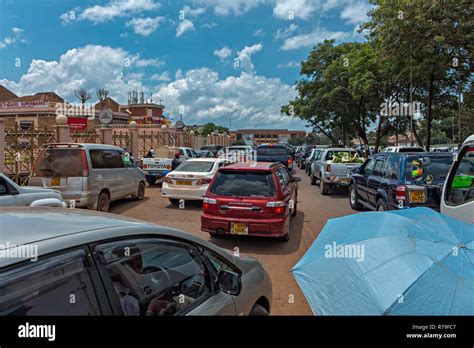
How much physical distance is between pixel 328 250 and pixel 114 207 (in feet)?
30.6

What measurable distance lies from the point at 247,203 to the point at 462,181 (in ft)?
A: 11.3

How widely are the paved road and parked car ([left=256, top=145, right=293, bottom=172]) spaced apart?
3.74m

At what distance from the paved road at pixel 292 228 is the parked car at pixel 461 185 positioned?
6.87 feet

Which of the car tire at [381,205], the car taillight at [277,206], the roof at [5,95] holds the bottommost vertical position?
the car tire at [381,205]

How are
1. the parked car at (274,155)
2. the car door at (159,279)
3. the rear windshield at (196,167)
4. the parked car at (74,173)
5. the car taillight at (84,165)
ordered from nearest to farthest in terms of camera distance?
the car door at (159,279) < the parked car at (74,173) < the car taillight at (84,165) < the rear windshield at (196,167) < the parked car at (274,155)

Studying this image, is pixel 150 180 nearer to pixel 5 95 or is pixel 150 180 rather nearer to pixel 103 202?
pixel 103 202

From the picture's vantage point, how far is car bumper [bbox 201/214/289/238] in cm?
650

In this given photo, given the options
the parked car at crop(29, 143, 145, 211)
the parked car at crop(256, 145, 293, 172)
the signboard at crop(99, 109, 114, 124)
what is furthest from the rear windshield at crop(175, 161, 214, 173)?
the signboard at crop(99, 109, 114, 124)

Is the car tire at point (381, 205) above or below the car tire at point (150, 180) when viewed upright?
above

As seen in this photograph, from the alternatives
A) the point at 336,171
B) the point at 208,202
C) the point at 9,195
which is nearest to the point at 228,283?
the point at 208,202

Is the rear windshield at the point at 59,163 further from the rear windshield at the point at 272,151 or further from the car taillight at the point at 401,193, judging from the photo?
the rear windshield at the point at 272,151

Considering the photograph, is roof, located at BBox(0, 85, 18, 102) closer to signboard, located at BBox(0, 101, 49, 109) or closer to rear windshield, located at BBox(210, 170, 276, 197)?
signboard, located at BBox(0, 101, 49, 109)

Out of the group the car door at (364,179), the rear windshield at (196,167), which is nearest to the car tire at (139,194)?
the rear windshield at (196,167)

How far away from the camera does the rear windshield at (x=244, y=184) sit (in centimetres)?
672
